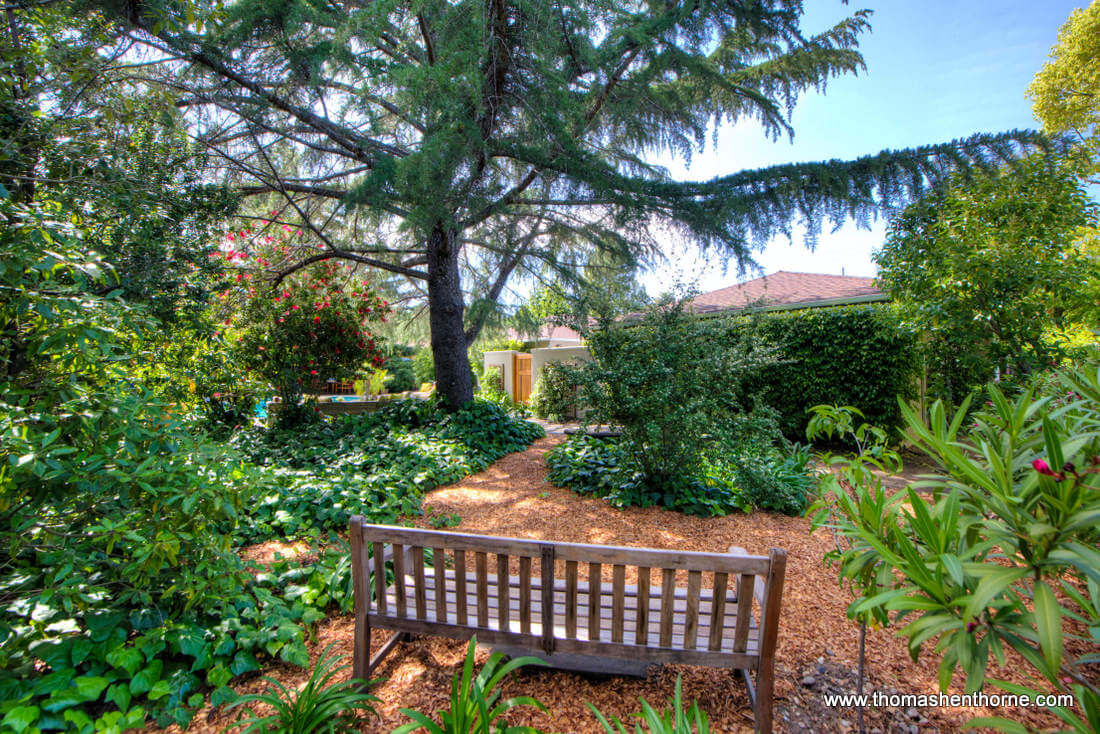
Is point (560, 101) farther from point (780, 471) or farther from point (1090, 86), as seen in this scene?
point (1090, 86)

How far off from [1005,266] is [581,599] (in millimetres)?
5573

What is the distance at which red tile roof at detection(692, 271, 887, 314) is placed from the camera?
891 centimetres

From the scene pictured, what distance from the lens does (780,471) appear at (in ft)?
16.4

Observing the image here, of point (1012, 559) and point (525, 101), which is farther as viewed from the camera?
point (525, 101)

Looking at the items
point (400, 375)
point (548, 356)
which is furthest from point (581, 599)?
point (400, 375)

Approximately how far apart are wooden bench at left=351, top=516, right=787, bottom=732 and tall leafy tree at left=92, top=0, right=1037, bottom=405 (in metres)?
3.38

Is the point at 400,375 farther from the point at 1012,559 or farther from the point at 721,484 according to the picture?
the point at 1012,559

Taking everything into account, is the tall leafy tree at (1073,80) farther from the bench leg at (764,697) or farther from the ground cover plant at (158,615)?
the ground cover plant at (158,615)

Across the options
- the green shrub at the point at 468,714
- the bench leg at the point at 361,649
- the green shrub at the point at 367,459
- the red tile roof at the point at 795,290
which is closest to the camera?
the green shrub at the point at 468,714

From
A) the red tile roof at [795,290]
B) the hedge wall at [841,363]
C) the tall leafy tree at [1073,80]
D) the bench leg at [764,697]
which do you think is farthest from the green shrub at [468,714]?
the tall leafy tree at [1073,80]

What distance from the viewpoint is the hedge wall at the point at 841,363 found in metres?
6.63

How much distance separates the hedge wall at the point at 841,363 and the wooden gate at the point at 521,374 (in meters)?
8.53

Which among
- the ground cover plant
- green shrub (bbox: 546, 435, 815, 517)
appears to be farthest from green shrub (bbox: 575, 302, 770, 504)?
the ground cover plant

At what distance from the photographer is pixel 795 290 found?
34.2ft
